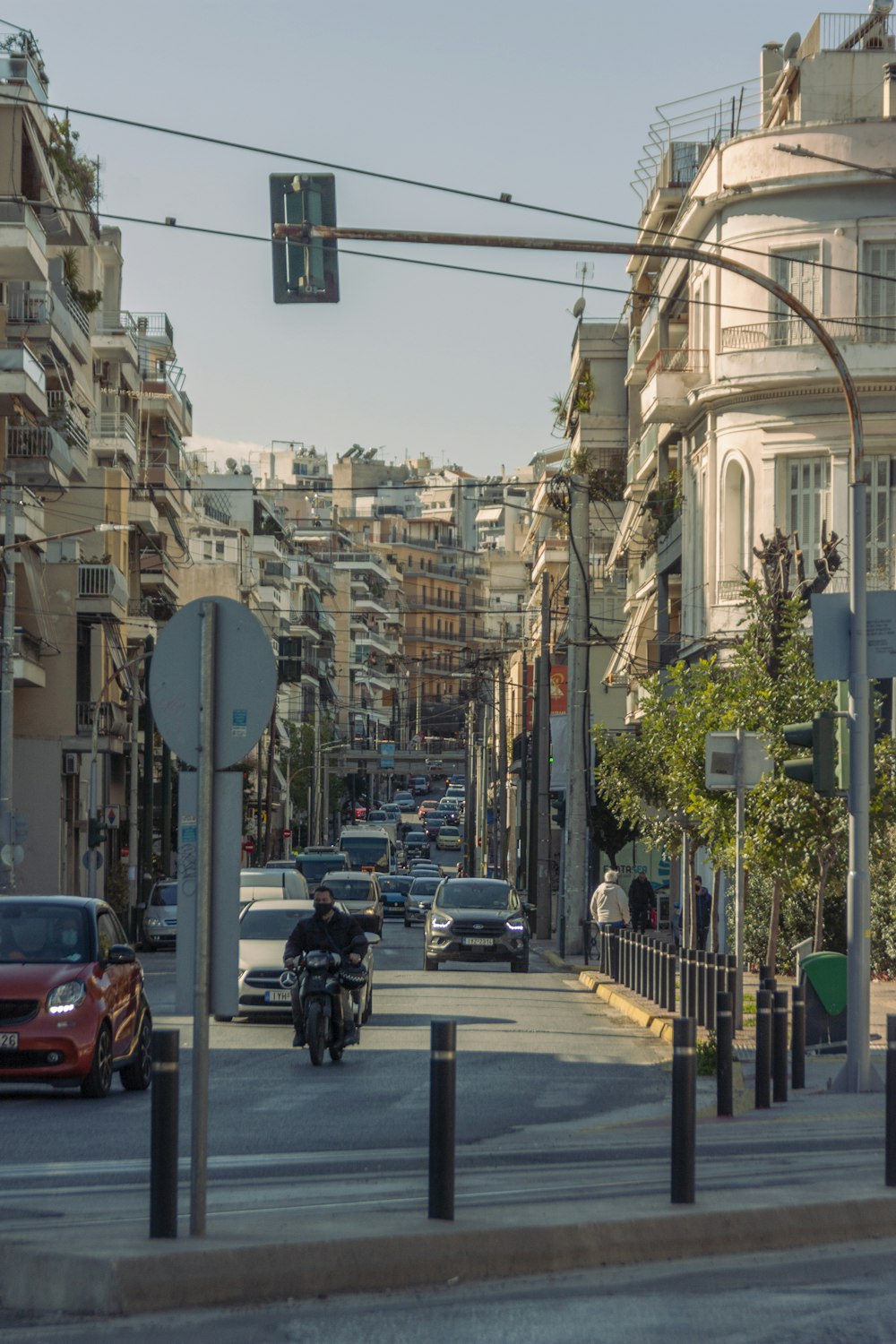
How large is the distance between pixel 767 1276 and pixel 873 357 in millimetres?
33135

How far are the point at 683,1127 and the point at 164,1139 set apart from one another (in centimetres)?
250

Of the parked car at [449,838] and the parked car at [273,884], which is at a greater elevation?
the parked car at [273,884]

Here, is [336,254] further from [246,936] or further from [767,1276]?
[246,936]

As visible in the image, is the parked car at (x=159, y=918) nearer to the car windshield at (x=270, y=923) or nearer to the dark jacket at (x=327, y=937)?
the car windshield at (x=270, y=923)

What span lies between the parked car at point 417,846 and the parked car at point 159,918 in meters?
71.8

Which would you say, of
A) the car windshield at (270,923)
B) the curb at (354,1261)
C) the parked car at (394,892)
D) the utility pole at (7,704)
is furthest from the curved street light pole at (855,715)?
the parked car at (394,892)

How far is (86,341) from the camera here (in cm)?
6519

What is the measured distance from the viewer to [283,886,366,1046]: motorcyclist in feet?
68.0

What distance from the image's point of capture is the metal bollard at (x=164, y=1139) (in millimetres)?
8656

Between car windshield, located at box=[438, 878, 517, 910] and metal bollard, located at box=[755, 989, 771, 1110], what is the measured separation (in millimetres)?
23438

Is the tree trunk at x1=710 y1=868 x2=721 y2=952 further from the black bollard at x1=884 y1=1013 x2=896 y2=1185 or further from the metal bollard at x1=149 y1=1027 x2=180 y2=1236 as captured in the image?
the metal bollard at x1=149 y1=1027 x2=180 y2=1236

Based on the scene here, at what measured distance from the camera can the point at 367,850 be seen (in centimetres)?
8200

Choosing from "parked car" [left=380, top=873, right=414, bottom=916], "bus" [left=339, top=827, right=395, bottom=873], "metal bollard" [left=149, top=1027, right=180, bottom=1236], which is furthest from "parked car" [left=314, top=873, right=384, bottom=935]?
"metal bollard" [left=149, top=1027, right=180, bottom=1236]

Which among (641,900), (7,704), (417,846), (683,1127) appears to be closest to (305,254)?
(683,1127)
